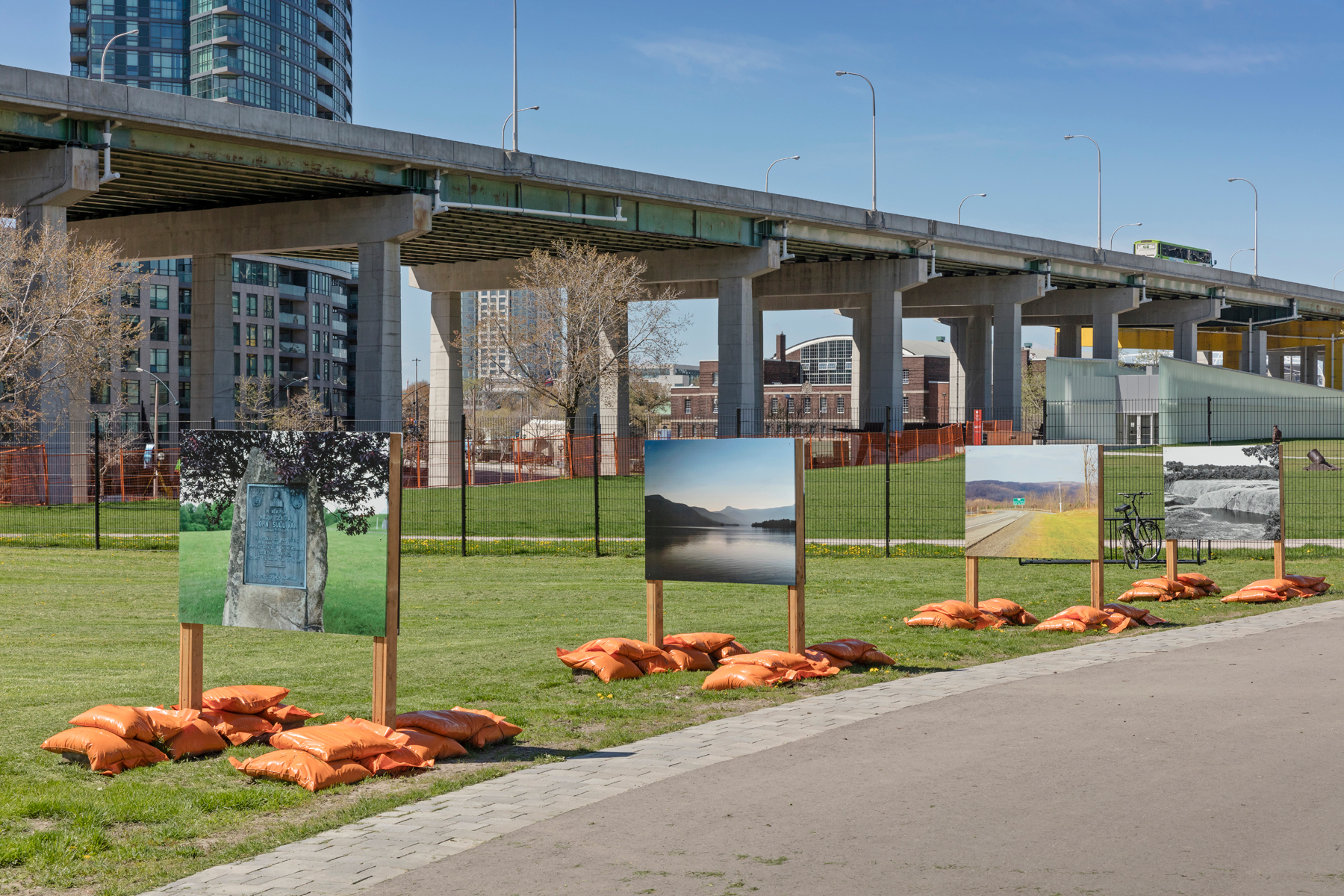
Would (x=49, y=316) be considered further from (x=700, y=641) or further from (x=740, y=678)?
(x=740, y=678)

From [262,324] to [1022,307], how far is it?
66.3 metres

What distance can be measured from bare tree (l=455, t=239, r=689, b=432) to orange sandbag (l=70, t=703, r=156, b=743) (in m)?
43.9

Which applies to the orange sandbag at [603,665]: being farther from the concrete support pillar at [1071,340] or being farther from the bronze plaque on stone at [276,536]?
the concrete support pillar at [1071,340]

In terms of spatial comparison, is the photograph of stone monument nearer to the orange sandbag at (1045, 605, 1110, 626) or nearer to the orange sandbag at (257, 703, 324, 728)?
the orange sandbag at (257, 703, 324, 728)

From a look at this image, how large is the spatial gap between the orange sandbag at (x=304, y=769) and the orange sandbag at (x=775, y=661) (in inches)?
166

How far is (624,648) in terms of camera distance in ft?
38.5

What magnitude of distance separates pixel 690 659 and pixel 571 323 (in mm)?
42275

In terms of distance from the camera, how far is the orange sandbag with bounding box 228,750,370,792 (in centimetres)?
791

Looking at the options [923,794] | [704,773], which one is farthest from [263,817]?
[923,794]

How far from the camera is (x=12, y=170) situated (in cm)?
3841

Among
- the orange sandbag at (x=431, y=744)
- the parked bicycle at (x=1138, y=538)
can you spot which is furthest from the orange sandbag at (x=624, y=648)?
the parked bicycle at (x=1138, y=538)

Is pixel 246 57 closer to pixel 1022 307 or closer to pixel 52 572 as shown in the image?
pixel 1022 307

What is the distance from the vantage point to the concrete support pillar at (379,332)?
45.9 metres

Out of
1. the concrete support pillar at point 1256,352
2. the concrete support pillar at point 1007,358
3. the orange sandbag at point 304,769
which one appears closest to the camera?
the orange sandbag at point 304,769
